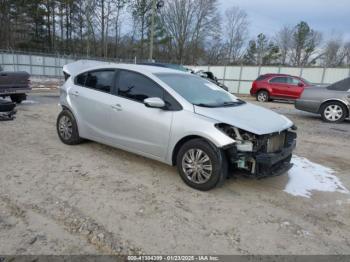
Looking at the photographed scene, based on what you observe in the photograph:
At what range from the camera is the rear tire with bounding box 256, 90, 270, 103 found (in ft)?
53.2

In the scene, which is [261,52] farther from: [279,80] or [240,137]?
[240,137]

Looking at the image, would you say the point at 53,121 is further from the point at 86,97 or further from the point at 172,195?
the point at 172,195

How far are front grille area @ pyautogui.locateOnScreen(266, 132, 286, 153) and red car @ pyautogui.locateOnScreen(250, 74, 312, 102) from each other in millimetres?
12724

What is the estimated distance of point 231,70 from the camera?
25.2m

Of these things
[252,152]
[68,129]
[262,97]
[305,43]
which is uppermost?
[305,43]

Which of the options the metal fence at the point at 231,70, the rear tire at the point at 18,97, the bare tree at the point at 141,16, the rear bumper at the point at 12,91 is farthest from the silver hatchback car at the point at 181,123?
the bare tree at the point at 141,16

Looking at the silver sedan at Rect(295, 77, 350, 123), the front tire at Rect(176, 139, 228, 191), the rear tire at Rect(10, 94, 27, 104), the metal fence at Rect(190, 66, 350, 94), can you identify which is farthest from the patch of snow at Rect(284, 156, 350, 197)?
the metal fence at Rect(190, 66, 350, 94)

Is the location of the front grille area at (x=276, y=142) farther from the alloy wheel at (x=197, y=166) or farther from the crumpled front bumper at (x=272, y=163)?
the alloy wheel at (x=197, y=166)

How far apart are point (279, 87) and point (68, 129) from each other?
13.4 metres

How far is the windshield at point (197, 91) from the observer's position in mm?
4070

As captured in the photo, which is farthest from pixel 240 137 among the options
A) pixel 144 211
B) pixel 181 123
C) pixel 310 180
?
pixel 310 180

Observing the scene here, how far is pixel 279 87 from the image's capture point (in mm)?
15852

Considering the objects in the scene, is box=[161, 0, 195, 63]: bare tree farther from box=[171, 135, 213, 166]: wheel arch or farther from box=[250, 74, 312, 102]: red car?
box=[171, 135, 213, 166]: wheel arch

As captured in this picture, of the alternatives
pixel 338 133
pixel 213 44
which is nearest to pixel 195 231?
pixel 338 133
